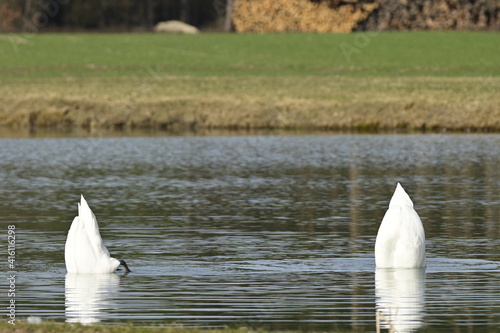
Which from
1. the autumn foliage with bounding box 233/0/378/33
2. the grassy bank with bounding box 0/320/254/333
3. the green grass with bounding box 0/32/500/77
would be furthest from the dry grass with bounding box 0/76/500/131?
the grassy bank with bounding box 0/320/254/333

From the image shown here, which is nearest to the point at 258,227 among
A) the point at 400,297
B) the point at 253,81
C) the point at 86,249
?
the point at 86,249

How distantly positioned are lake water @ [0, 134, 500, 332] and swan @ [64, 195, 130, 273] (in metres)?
0.18

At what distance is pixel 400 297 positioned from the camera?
53.0 ft

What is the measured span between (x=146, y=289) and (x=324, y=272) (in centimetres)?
262

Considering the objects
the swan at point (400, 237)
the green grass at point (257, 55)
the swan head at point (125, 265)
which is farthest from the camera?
the green grass at point (257, 55)

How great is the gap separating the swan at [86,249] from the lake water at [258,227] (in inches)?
7.2

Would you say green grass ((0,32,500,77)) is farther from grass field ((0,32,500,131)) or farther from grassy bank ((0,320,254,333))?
grassy bank ((0,320,254,333))

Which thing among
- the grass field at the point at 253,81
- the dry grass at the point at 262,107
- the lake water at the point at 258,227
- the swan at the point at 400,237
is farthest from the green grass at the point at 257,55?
the swan at the point at 400,237

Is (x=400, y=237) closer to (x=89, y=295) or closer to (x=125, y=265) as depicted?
(x=125, y=265)

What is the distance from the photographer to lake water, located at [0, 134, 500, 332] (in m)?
15.6

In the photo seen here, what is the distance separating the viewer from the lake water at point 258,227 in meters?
15.6

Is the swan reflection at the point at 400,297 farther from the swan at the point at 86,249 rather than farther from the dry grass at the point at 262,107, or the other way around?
the dry grass at the point at 262,107

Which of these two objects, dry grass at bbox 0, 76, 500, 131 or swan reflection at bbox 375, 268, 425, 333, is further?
dry grass at bbox 0, 76, 500, 131

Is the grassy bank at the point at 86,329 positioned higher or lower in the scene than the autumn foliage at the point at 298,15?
lower
